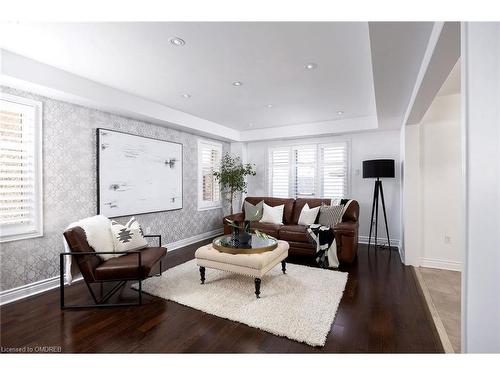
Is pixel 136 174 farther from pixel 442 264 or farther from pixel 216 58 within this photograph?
pixel 442 264

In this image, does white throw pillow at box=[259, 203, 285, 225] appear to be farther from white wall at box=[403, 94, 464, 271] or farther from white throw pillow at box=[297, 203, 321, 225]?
white wall at box=[403, 94, 464, 271]

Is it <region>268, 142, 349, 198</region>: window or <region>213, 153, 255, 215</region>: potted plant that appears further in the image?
<region>213, 153, 255, 215</region>: potted plant

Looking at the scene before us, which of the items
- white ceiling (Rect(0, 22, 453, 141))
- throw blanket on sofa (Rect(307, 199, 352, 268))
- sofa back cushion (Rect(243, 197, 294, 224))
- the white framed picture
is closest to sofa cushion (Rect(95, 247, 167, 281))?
the white framed picture

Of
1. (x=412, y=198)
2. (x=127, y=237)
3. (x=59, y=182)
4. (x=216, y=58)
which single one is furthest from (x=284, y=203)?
(x=59, y=182)

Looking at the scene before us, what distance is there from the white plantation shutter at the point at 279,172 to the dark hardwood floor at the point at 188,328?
3.22m

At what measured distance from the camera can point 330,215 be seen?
4.21 meters

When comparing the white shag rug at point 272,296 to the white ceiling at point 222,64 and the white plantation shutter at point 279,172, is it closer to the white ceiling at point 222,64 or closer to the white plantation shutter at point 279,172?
the white ceiling at point 222,64

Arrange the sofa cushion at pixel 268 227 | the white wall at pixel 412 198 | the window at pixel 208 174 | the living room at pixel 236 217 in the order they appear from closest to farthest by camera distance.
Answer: the living room at pixel 236 217
the white wall at pixel 412 198
the sofa cushion at pixel 268 227
the window at pixel 208 174

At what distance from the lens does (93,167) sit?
132 inches

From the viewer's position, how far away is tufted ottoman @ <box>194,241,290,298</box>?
255 centimetres

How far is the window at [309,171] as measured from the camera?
5176 mm

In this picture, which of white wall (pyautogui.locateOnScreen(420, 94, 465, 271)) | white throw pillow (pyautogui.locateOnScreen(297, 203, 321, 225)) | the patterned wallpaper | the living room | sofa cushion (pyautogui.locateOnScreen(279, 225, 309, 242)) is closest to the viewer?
the living room

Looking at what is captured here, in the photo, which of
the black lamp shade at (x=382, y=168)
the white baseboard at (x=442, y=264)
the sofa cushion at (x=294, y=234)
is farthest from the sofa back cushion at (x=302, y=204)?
the white baseboard at (x=442, y=264)

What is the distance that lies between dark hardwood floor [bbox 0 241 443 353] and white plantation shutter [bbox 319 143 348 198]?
267cm
